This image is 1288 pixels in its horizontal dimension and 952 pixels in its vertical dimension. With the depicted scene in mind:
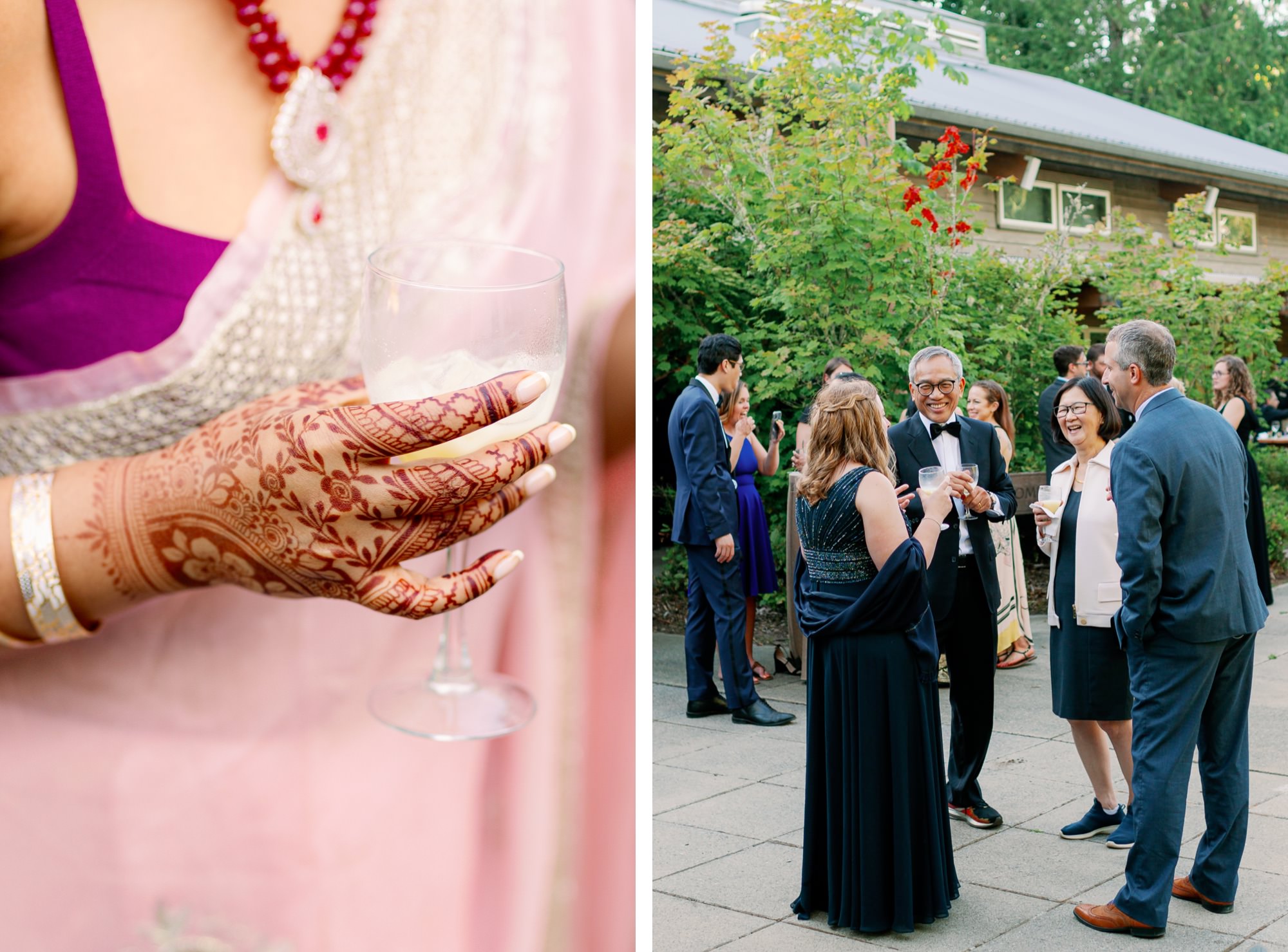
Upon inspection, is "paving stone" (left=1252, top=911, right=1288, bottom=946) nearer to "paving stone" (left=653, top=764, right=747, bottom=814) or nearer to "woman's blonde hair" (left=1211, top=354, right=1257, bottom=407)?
"paving stone" (left=653, top=764, right=747, bottom=814)

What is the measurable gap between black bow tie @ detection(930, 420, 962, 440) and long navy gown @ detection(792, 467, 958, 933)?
1.36 meters

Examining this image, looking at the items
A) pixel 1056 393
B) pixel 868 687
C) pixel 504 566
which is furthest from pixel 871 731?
pixel 1056 393

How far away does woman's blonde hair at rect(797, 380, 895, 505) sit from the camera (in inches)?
162

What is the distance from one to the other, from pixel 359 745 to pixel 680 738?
5.25m

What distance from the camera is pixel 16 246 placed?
3.20 feet

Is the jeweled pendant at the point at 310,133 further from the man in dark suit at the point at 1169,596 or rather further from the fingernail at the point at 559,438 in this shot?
the man in dark suit at the point at 1169,596

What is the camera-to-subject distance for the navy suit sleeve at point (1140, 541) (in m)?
3.93

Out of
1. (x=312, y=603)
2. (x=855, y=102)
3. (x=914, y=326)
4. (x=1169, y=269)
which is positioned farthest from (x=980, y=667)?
(x=1169, y=269)

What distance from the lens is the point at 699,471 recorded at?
20.4 feet

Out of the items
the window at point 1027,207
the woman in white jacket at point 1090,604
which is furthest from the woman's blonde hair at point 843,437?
the window at point 1027,207

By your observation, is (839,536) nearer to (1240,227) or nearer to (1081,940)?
(1081,940)

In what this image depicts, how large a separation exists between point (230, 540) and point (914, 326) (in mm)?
7133

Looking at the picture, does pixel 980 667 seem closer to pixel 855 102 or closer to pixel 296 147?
pixel 855 102

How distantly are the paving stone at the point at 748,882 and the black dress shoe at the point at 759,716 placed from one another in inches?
62.1
